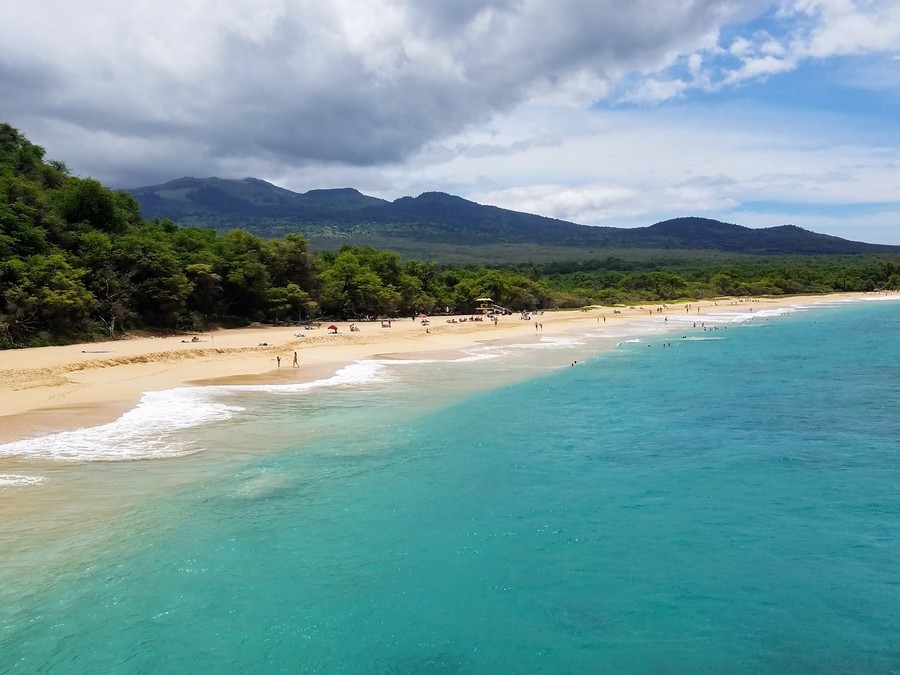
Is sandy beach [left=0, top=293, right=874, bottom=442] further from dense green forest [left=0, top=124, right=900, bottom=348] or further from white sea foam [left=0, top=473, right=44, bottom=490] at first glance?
white sea foam [left=0, top=473, right=44, bottom=490]

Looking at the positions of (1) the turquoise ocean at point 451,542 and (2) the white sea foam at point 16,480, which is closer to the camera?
(1) the turquoise ocean at point 451,542

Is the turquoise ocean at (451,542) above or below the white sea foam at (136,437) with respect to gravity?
below

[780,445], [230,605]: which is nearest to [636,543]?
[230,605]

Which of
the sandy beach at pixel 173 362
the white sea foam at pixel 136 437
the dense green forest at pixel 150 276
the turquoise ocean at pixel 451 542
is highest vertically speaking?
the dense green forest at pixel 150 276

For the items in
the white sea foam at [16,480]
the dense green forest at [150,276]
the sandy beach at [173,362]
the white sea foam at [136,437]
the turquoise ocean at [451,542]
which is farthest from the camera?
the dense green forest at [150,276]

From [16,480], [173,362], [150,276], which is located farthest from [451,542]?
[150,276]

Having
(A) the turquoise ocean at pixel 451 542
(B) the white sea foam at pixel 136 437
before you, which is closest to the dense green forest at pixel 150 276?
(B) the white sea foam at pixel 136 437

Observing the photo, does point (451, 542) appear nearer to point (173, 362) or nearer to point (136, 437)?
point (136, 437)

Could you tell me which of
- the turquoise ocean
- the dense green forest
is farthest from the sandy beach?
the dense green forest

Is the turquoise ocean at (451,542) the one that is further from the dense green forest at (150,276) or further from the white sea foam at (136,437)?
the dense green forest at (150,276)
